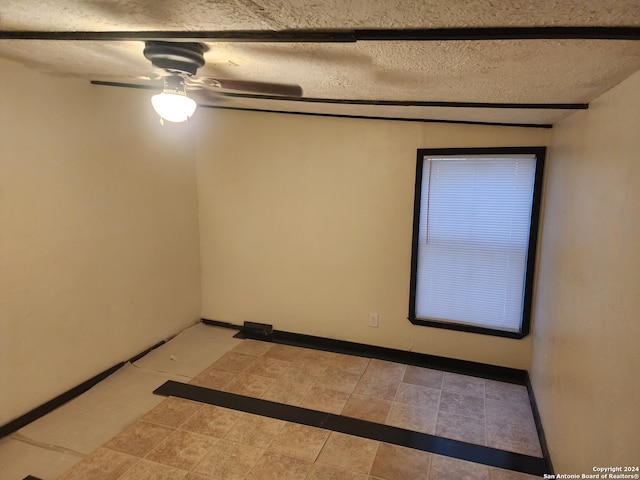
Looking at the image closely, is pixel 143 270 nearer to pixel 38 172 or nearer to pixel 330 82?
pixel 38 172

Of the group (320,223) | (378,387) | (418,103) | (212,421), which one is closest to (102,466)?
(212,421)

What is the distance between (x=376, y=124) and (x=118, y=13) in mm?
2281

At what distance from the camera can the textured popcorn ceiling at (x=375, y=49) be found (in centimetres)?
99

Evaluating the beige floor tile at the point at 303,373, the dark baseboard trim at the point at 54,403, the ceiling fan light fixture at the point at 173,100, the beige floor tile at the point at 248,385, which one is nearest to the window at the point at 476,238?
the beige floor tile at the point at 303,373

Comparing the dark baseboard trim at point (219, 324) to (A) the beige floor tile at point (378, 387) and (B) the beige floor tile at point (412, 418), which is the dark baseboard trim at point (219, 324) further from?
(B) the beige floor tile at point (412, 418)

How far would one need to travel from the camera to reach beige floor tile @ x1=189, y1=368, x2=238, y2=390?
118 inches

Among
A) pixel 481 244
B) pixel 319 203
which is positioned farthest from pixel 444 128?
pixel 319 203

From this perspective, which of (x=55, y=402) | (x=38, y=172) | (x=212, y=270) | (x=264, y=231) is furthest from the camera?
(x=212, y=270)

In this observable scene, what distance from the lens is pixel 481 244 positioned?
307cm

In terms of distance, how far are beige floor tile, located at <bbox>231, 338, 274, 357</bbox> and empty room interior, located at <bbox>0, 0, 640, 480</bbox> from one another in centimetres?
5

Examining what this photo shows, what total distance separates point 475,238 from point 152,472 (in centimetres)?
269

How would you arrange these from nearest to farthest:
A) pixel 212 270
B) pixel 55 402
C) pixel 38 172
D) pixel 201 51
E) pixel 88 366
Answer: pixel 201 51
pixel 38 172
pixel 55 402
pixel 88 366
pixel 212 270

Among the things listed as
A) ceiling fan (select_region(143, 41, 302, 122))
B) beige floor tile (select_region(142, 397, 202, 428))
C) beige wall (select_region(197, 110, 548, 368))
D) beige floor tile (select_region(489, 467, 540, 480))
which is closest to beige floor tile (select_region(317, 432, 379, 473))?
beige floor tile (select_region(489, 467, 540, 480))

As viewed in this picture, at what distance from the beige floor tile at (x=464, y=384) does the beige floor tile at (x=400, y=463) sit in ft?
2.68
